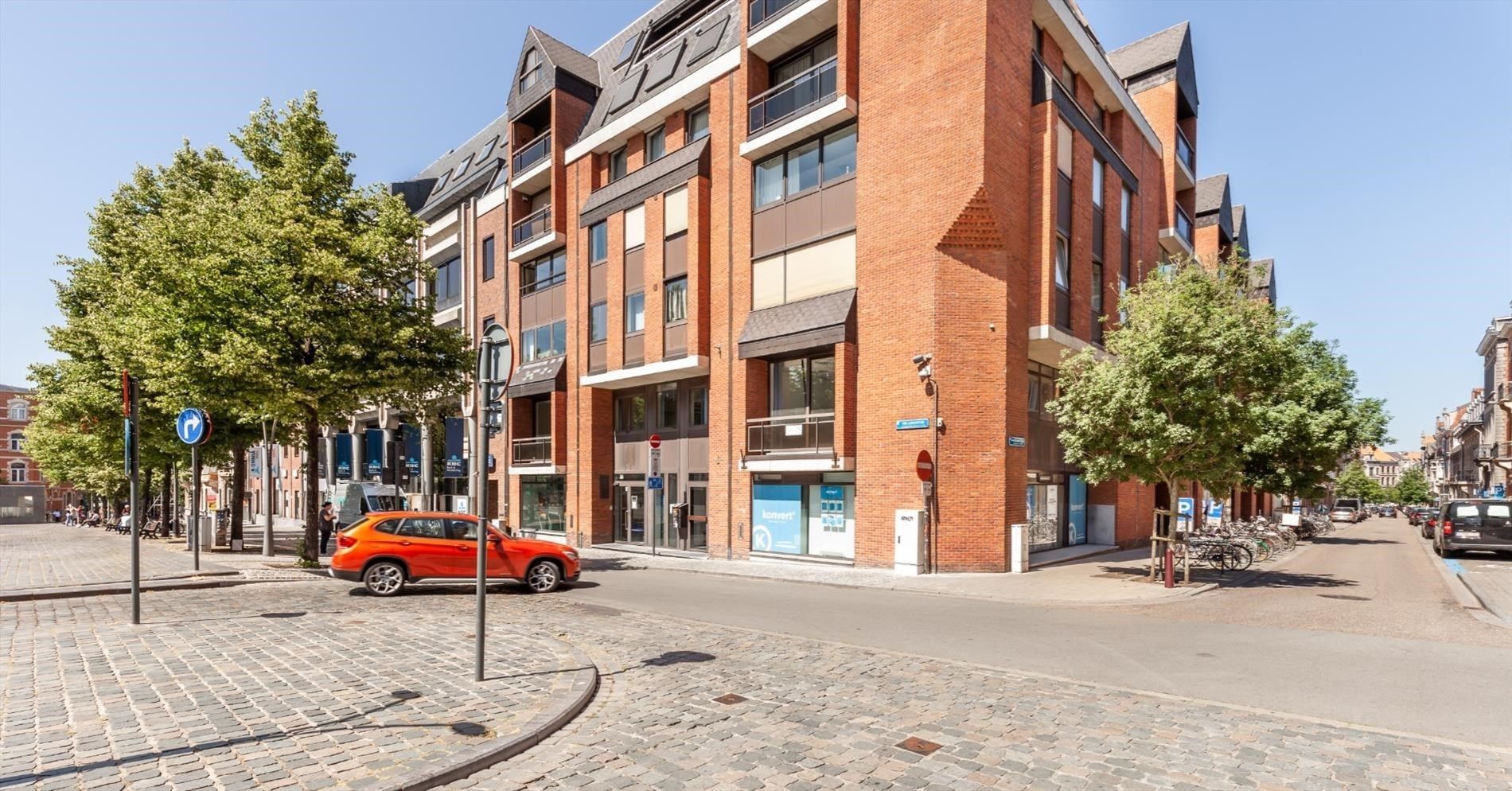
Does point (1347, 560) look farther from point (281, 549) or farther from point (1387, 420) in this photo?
point (281, 549)

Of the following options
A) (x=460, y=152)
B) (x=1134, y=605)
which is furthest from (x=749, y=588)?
(x=460, y=152)

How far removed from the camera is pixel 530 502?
97.9 feet

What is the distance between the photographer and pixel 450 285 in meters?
35.8

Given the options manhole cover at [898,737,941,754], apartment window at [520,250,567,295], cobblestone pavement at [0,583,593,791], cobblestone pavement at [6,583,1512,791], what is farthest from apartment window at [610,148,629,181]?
manhole cover at [898,737,941,754]

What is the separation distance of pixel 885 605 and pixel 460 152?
39.1 m

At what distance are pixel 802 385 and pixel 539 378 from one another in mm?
12308

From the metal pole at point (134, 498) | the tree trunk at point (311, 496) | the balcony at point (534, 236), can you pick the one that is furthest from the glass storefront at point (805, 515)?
the metal pole at point (134, 498)

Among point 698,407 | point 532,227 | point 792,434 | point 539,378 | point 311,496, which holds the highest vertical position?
point 532,227

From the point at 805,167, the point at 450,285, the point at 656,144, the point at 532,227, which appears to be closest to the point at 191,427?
the point at 805,167

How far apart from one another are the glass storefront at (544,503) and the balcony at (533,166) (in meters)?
11.9

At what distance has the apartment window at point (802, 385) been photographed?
1947 cm

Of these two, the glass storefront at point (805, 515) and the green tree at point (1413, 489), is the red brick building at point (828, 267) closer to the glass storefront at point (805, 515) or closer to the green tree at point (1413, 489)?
the glass storefront at point (805, 515)

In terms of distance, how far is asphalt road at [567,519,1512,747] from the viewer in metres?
6.74

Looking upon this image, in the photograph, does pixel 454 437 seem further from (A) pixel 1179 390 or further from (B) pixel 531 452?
(A) pixel 1179 390
